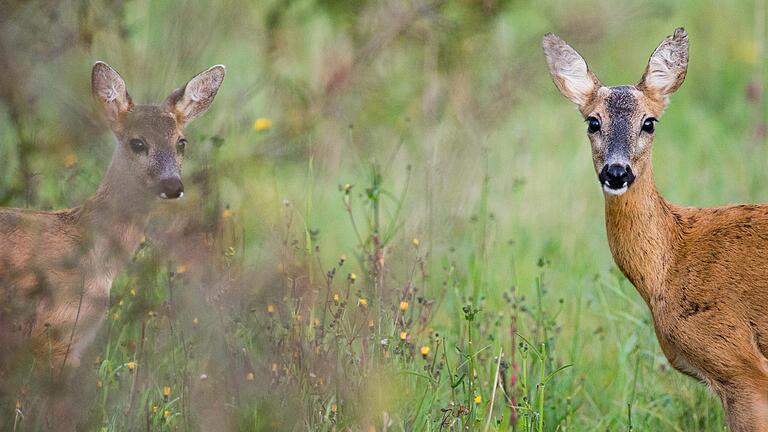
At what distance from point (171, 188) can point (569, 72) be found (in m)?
1.93

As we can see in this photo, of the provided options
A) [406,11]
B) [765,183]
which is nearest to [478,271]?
[406,11]

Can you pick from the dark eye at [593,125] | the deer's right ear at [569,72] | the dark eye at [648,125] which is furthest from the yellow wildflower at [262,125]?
the dark eye at [648,125]

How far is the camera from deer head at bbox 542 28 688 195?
5305 mm

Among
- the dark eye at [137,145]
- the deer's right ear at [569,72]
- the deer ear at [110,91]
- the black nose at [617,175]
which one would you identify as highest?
the deer's right ear at [569,72]

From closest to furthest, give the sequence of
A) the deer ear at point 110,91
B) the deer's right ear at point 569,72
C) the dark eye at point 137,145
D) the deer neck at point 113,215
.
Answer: the deer neck at point 113,215
the deer ear at point 110,91
the dark eye at point 137,145
the deer's right ear at point 569,72

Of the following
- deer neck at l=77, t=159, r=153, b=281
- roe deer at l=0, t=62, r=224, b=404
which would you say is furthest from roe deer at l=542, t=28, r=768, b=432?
deer neck at l=77, t=159, r=153, b=281

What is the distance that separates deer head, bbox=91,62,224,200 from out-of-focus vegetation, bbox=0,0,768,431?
0.12m

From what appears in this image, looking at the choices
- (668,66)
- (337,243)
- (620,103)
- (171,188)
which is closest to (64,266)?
(171,188)

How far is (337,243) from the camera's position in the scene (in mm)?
7250

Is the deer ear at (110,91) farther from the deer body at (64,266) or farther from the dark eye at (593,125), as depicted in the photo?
the dark eye at (593,125)

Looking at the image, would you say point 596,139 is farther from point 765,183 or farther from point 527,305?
point 765,183

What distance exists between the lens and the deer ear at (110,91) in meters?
5.10

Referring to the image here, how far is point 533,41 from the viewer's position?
22.3 feet

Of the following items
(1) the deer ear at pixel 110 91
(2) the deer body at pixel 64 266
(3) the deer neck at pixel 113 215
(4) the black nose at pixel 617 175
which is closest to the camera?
(2) the deer body at pixel 64 266
